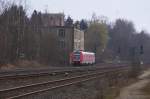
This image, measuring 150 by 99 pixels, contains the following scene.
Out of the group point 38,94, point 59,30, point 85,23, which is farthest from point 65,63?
point 85,23

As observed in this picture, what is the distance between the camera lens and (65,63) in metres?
87.5

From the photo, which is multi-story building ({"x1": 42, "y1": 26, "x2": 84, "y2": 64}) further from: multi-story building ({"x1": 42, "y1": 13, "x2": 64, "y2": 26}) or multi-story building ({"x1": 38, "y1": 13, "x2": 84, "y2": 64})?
multi-story building ({"x1": 42, "y1": 13, "x2": 64, "y2": 26})

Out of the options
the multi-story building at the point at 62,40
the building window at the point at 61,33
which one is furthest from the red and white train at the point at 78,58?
the building window at the point at 61,33

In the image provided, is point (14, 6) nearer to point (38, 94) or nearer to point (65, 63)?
point (65, 63)

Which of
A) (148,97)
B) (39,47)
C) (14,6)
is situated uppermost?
(14,6)

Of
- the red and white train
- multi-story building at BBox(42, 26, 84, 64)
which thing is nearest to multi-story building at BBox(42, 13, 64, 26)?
multi-story building at BBox(42, 26, 84, 64)

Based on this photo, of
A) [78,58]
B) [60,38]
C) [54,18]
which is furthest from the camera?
[54,18]

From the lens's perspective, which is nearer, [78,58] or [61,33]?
[78,58]

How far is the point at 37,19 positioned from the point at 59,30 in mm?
5938

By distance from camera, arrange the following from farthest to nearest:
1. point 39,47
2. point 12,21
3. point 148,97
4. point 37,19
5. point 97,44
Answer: point 97,44
point 37,19
point 39,47
point 12,21
point 148,97

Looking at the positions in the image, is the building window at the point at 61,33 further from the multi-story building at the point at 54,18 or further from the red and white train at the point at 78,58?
the red and white train at the point at 78,58

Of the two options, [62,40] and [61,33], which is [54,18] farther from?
[62,40]

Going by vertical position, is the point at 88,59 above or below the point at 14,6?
A: below

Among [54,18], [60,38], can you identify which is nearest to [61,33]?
[60,38]
